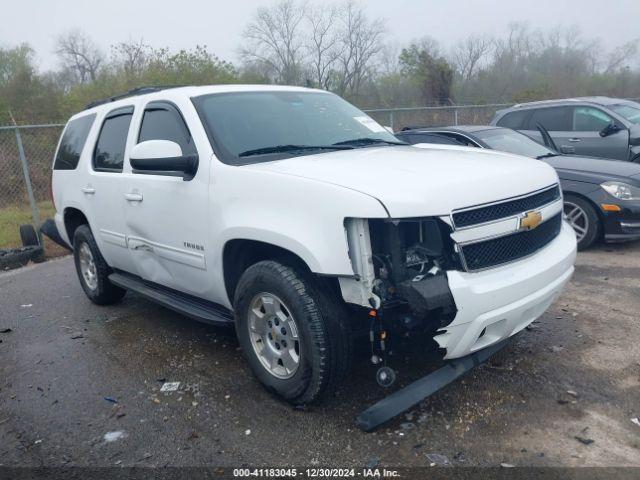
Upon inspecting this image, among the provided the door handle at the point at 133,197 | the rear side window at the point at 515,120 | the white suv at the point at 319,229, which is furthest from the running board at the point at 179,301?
the rear side window at the point at 515,120

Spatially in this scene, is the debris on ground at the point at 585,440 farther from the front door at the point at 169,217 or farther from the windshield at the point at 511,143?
the windshield at the point at 511,143

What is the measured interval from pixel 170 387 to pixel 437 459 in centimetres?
193

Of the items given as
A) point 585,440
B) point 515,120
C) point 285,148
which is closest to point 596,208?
point 515,120

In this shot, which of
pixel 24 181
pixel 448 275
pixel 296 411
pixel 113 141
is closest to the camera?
pixel 448 275

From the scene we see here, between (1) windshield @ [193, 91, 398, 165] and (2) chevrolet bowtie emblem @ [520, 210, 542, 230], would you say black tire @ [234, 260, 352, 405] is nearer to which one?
(1) windshield @ [193, 91, 398, 165]

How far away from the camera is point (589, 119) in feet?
31.9

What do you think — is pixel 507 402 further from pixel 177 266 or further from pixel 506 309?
pixel 177 266

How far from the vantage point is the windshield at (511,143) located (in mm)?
7398

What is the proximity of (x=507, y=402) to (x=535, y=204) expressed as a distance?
3.96 feet

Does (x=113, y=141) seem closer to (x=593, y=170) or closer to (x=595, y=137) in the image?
(x=593, y=170)

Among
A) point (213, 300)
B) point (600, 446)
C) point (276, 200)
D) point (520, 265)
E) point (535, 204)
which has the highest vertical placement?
point (276, 200)

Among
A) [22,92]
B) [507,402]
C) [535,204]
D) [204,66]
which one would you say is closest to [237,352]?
[507,402]

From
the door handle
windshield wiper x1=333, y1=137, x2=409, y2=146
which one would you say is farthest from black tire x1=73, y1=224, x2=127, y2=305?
windshield wiper x1=333, y1=137, x2=409, y2=146

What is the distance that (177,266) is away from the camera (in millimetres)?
4172
